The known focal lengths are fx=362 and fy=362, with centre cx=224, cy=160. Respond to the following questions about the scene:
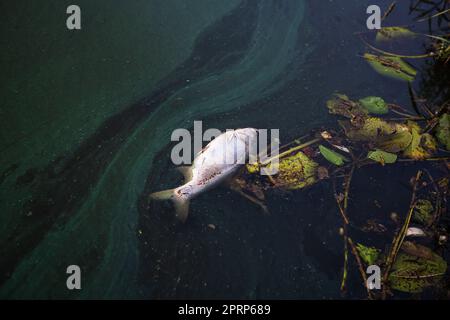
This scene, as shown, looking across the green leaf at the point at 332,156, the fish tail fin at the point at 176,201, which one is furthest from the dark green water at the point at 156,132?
the green leaf at the point at 332,156

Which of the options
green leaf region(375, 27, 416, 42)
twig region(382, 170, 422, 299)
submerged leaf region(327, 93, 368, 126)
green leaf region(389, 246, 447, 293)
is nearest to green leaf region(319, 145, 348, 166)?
submerged leaf region(327, 93, 368, 126)

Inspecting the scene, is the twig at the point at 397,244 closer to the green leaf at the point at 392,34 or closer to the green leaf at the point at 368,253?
the green leaf at the point at 368,253

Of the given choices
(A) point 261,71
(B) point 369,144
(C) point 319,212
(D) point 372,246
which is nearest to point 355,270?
(D) point 372,246

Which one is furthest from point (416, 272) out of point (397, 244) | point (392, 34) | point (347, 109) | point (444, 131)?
point (392, 34)

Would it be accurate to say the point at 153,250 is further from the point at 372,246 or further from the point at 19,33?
the point at 19,33

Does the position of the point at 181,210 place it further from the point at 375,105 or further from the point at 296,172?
the point at 375,105
